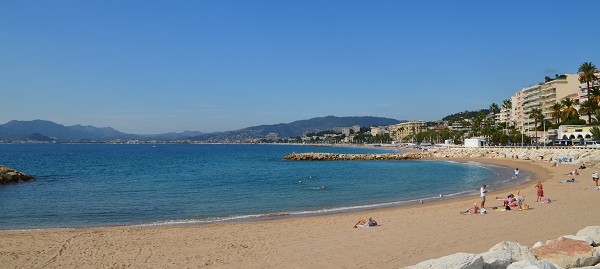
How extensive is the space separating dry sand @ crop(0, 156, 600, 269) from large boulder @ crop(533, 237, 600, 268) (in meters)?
3.34

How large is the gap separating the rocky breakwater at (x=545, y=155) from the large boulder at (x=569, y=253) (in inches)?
1577

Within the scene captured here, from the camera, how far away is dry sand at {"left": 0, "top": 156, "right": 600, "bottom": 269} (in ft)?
38.3

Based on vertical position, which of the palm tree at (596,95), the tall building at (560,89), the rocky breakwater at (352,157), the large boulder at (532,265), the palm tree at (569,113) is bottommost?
the rocky breakwater at (352,157)

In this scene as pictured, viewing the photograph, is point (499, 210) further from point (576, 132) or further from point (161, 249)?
point (576, 132)

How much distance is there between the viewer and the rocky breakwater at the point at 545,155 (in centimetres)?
4369

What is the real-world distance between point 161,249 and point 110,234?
363 centimetres

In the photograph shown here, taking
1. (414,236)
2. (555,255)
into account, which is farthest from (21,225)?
(555,255)

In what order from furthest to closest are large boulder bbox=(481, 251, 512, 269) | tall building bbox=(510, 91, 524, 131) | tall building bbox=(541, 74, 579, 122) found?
tall building bbox=(510, 91, 524, 131) → tall building bbox=(541, 74, 579, 122) → large boulder bbox=(481, 251, 512, 269)

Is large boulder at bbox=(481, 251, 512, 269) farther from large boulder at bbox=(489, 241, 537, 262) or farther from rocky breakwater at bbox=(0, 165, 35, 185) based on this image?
rocky breakwater at bbox=(0, 165, 35, 185)

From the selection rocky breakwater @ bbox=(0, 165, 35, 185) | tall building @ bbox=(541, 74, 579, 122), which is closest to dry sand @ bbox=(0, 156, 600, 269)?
rocky breakwater @ bbox=(0, 165, 35, 185)

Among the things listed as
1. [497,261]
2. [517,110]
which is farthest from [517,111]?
[497,261]

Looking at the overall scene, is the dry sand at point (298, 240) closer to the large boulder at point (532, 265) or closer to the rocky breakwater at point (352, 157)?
the large boulder at point (532, 265)

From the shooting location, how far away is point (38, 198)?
92.2ft

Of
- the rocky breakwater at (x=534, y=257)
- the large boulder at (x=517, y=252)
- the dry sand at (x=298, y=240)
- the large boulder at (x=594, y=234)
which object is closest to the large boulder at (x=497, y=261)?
the rocky breakwater at (x=534, y=257)
